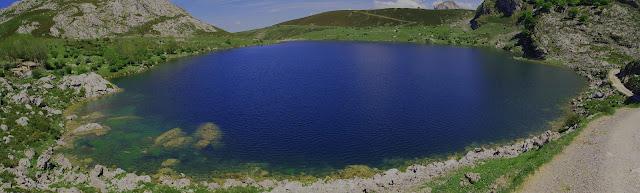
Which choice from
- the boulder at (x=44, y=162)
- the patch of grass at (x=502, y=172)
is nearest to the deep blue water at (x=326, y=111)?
the boulder at (x=44, y=162)

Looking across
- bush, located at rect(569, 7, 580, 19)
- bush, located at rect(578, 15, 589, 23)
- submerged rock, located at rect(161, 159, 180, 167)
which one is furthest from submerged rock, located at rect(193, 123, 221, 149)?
bush, located at rect(569, 7, 580, 19)

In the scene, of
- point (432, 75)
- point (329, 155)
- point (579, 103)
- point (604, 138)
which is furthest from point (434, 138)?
point (432, 75)

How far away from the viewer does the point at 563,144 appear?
180 ft

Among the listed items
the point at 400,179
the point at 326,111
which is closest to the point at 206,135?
the point at 326,111

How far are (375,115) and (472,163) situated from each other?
100 feet

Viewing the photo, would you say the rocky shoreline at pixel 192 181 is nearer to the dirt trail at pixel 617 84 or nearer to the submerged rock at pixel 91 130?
the submerged rock at pixel 91 130

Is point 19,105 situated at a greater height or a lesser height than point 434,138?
greater

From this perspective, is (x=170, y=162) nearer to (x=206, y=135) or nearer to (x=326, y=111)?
(x=206, y=135)

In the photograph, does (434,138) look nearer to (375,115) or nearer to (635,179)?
(375,115)

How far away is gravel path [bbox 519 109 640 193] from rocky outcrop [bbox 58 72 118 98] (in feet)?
338

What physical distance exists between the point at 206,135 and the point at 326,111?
2596cm

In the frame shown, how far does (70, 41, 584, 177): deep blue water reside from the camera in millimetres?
67094

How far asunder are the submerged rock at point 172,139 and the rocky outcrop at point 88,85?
142 feet

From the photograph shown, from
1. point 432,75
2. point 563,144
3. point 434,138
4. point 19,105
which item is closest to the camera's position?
point 563,144
